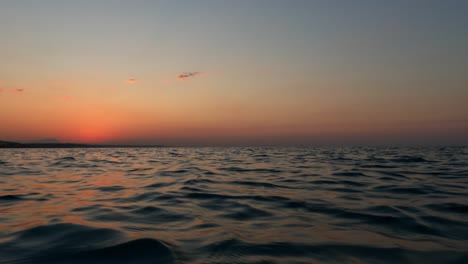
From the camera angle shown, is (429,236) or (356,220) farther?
(356,220)

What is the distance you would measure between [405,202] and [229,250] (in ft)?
19.9

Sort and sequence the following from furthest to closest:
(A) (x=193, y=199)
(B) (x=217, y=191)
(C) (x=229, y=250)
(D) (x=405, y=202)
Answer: (B) (x=217, y=191)
(A) (x=193, y=199)
(D) (x=405, y=202)
(C) (x=229, y=250)

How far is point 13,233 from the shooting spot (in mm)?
5594

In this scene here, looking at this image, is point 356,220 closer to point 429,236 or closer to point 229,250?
point 429,236

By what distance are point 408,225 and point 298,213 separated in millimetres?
2210

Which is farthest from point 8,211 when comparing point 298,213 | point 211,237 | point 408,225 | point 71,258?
point 408,225

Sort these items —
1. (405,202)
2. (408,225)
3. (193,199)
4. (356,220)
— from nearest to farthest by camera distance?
(408,225)
(356,220)
(405,202)
(193,199)

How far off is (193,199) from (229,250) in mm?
4711

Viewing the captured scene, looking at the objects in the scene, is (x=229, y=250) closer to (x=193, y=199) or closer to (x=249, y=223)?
(x=249, y=223)

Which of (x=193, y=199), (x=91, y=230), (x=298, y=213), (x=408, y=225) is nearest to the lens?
(x=91, y=230)

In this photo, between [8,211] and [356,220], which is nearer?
[356,220]

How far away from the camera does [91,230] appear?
578 centimetres

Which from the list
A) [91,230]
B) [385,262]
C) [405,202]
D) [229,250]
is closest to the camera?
[385,262]

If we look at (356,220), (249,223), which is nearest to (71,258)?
(249,223)
